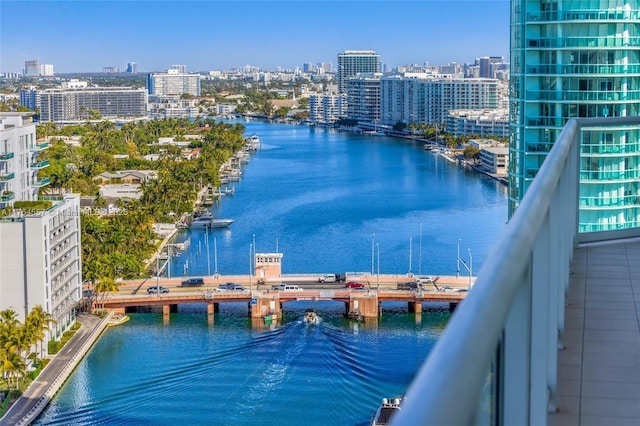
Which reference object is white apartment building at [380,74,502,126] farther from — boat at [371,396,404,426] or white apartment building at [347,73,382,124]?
boat at [371,396,404,426]

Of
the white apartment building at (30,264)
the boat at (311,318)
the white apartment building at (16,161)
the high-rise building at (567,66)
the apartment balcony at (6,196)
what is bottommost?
the boat at (311,318)

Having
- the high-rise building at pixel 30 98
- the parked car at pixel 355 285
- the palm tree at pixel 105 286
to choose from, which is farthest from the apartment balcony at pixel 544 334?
the high-rise building at pixel 30 98

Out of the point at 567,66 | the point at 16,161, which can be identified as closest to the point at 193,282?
the point at 16,161

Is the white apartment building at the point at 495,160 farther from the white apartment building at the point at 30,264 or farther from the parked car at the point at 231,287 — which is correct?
the white apartment building at the point at 30,264

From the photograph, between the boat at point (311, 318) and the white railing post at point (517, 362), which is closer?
the white railing post at point (517, 362)

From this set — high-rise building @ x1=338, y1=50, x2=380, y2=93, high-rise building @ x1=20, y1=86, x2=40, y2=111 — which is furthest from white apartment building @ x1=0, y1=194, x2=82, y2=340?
high-rise building @ x1=338, y1=50, x2=380, y2=93

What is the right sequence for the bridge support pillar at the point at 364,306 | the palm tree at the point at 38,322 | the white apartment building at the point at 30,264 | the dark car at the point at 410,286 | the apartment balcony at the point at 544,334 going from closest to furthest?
the apartment balcony at the point at 544,334 → the palm tree at the point at 38,322 → the white apartment building at the point at 30,264 → the bridge support pillar at the point at 364,306 → the dark car at the point at 410,286

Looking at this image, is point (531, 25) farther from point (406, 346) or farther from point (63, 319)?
point (63, 319)
